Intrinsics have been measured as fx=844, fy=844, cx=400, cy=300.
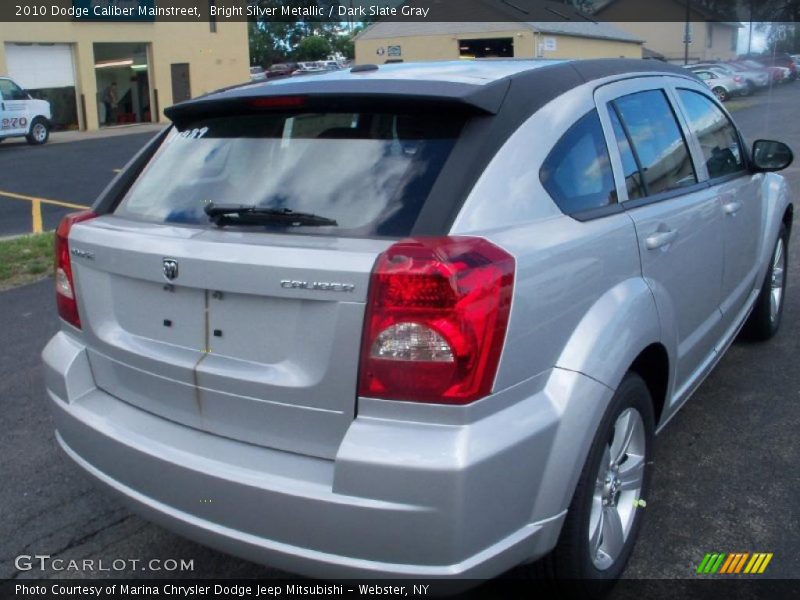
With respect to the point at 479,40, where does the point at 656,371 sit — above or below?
below

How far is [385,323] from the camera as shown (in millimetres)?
2252

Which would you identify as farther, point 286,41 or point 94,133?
point 286,41

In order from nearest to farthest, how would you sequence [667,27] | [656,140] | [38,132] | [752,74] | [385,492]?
[385,492], [656,140], [38,132], [752,74], [667,27]

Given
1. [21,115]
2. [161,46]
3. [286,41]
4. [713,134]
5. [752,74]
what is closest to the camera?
[713,134]

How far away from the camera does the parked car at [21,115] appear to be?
22.5m

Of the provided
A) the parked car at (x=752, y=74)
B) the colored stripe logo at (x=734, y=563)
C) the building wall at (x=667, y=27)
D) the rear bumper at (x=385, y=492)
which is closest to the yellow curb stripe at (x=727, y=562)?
the colored stripe logo at (x=734, y=563)

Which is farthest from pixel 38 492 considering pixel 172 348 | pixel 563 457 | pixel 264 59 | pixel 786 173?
pixel 264 59

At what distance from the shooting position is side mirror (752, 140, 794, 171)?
15.1 ft

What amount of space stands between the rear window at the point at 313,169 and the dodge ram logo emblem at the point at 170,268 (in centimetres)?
24

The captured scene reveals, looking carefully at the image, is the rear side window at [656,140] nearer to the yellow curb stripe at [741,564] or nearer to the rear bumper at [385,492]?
the rear bumper at [385,492]

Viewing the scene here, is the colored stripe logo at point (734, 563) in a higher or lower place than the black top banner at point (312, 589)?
higher

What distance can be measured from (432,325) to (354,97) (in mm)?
853

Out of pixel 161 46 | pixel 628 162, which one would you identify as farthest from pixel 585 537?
pixel 161 46

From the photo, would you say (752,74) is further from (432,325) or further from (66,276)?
(432,325)
